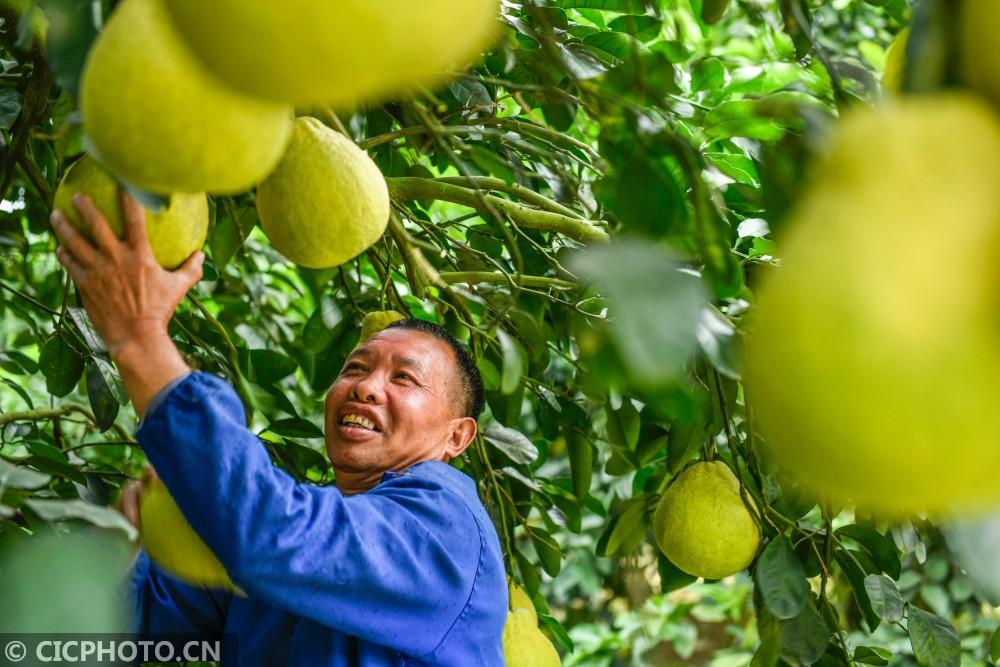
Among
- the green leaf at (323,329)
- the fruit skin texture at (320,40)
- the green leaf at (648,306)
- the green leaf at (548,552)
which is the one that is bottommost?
the green leaf at (548,552)

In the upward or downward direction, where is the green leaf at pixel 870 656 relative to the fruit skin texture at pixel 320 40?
downward

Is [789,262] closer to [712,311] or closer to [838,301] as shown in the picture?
[838,301]

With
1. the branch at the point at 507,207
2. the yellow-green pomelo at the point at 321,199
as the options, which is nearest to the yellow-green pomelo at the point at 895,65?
the yellow-green pomelo at the point at 321,199

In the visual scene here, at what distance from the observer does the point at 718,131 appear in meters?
1.17

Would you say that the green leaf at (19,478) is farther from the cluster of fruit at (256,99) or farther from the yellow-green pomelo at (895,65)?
the yellow-green pomelo at (895,65)

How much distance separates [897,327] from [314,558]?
2.38 feet

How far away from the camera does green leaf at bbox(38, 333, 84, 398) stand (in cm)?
132

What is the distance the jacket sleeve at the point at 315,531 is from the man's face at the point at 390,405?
0.14 meters

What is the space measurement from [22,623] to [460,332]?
1022mm

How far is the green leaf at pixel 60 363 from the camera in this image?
1.32m

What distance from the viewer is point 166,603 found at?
1.40 metres

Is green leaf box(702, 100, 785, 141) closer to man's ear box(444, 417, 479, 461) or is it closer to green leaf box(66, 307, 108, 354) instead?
man's ear box(444, 417, 479, 461)

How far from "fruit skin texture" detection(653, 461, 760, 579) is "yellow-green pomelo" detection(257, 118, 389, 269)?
615mm

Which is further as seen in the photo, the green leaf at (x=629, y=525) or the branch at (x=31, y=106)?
the green leaf at (x=629, y=525)
